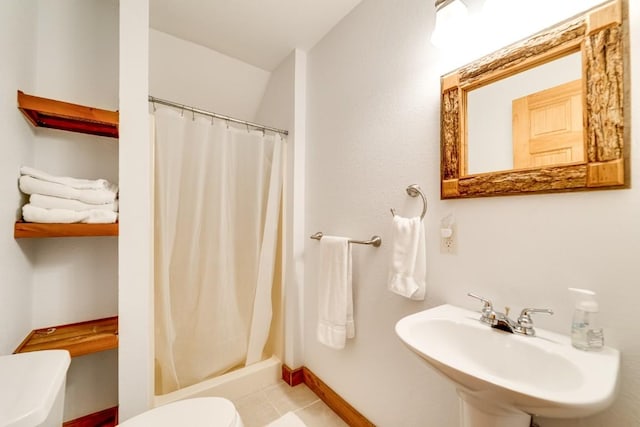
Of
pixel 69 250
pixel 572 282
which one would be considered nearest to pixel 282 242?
pixel 69 250

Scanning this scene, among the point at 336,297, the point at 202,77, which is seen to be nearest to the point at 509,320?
the point at 336,297

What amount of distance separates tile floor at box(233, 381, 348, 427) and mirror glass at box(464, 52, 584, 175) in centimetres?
153

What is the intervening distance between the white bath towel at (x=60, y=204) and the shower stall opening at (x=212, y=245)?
0.78 ft

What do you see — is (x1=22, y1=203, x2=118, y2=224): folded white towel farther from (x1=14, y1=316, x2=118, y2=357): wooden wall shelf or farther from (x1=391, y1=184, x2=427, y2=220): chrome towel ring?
(x1=391, y1=184, x2=427, y2=220): chrome towel ring

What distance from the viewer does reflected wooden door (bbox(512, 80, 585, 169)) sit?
0.70 metres

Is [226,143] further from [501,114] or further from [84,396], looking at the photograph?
[84,396]

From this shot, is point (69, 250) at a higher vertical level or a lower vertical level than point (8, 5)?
lower

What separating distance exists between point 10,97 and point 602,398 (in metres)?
1.90

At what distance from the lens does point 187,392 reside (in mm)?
1411

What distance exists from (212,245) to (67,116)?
2.88ft

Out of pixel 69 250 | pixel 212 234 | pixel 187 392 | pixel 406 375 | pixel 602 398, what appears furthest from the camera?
pixel 212 234

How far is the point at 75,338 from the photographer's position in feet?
3.62

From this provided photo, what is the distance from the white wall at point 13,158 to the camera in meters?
0.88

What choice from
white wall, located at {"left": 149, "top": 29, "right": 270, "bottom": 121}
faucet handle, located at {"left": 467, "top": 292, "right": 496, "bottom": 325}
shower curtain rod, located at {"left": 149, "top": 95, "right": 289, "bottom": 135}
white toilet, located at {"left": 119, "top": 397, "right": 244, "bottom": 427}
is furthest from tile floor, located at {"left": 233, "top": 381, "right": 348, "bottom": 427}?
white wall, located at {"left": 149, "top": 29, "right": 270, "bottom": 121}
